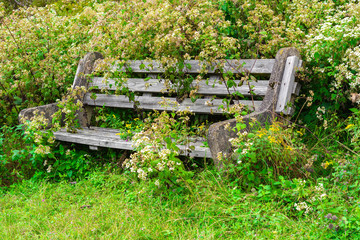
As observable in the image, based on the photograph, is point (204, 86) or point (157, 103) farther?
point (157, 103)

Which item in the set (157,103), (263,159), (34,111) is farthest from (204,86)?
(34,111)

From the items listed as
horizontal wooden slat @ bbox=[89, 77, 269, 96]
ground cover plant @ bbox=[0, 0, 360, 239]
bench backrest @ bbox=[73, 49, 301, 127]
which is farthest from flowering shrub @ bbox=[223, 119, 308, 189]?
horizontal wooden slat @ bbox=[89, 77, 269, 96]

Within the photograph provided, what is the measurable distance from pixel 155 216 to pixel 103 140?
1470 mm

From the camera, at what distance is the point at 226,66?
4.19 metres

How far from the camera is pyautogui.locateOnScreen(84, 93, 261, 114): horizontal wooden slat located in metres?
4.12

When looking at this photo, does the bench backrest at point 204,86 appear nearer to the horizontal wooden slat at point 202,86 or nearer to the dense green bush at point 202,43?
the horizontal wooden slat at point 202,86

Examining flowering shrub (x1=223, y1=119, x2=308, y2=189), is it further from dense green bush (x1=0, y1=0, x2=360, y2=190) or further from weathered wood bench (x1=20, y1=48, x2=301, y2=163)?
weathered wood bench (x1=20, y1=48, x2=301, y2=163)

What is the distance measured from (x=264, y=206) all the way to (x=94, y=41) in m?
3.77

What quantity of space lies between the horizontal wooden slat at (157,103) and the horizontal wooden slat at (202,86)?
0.10 metres

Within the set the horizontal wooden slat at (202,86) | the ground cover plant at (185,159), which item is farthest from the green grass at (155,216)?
the horizontal wooden slat at (202,86)

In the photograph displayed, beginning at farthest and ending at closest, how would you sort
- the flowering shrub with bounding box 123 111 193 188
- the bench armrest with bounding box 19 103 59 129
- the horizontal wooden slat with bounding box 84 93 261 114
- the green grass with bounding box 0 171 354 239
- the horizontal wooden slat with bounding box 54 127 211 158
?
the bench armrest with bounding box 19 103 59 129, the horizontal wooden slat with bounding box 84 93 261 114, the horizontal wooden slat with bounding box 54 127 211 158, the flowering shrub with bounding box 123 111 193 188, the green grass with bounding box 0 171 354 239

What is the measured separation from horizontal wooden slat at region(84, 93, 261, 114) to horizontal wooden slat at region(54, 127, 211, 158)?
42cm

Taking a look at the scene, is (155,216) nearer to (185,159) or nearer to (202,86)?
(185,159)

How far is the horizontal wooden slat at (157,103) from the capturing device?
4121mm
